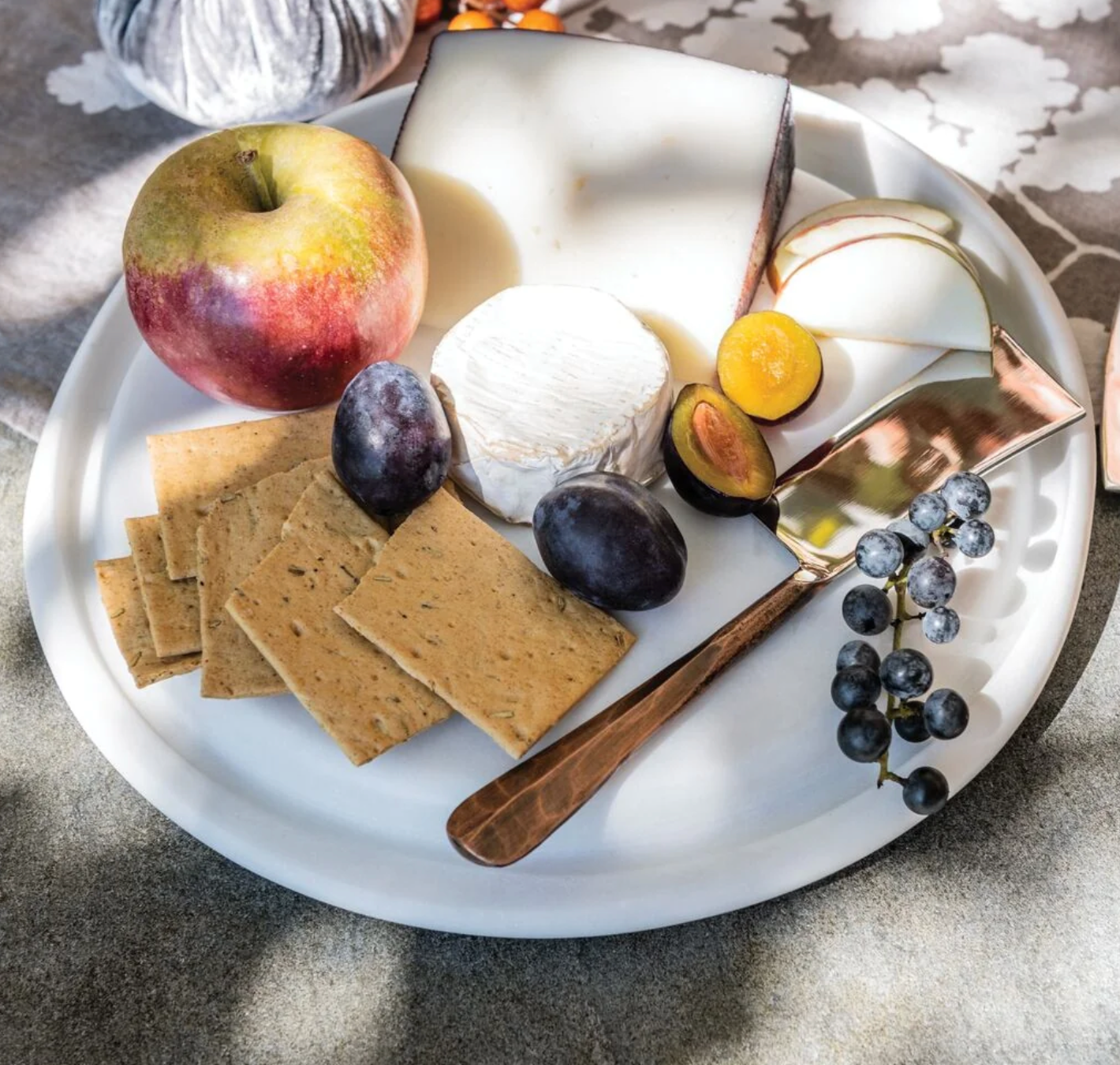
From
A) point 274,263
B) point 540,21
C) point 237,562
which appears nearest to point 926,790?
point 237,562

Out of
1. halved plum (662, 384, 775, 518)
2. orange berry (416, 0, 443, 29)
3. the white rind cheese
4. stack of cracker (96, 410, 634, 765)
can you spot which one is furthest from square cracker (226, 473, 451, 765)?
orange berry (416, 0, 443, 29)

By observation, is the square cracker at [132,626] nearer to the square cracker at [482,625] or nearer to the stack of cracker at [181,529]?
the stack of cracker at [181,529]

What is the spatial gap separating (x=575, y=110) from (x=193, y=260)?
15.8 inches

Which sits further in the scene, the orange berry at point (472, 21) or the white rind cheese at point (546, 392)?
the orange berry at point (472, 21)

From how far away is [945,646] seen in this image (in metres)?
0.88

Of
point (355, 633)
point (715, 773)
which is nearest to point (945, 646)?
point (715, 773)

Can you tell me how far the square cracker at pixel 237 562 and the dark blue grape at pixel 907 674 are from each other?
1.50 ft

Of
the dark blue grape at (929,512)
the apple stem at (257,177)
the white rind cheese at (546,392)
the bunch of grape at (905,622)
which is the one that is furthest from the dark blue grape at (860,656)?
the apple stem at (257,177)

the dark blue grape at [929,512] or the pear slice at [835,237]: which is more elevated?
the pear slice at [835,237]

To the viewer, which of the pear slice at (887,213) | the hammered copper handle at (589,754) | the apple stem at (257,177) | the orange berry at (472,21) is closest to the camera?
the hammered copper handle at (589,754)

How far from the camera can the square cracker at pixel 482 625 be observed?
81 cm

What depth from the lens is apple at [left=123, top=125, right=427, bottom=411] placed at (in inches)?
36.6

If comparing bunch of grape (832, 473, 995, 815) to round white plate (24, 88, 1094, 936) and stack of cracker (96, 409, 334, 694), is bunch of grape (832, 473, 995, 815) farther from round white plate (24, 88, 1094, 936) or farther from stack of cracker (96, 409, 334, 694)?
stack of cracker (96, 409, 334, 694)

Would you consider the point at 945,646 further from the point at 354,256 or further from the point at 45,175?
the point at 45,175
